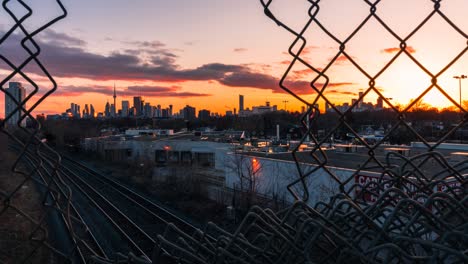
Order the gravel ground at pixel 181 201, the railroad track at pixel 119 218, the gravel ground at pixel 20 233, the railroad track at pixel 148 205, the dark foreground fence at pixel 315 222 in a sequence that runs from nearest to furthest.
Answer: the dark foreground fence at pixel 315 222
the gravel ground at pixel 20 233
the railroad track at pixel 119 218
the railroad track at pixel 148 205
the gravel ground at pixel 181 201

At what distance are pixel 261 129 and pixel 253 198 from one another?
41.3 m

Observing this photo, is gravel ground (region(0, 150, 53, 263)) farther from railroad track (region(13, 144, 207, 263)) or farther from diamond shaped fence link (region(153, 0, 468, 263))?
diamond shaped fence link (region(153, 0, 468, 263))

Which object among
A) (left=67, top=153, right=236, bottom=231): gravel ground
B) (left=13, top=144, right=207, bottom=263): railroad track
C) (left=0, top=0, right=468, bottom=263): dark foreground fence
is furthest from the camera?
(left=67, top=153, right=236, bottom=231): gravel ground

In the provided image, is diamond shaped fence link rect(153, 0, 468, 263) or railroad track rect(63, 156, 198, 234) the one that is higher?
diamond shaped fence link rect(153, 0, 468, 263)

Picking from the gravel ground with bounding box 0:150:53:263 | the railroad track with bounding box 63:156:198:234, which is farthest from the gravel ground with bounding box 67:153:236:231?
the gravel ground with bounding box 0:150:53:263

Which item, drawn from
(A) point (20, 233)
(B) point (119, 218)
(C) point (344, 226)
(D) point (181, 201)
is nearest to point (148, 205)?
(D) point (181, 201)

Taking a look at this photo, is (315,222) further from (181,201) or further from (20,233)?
(181,201)

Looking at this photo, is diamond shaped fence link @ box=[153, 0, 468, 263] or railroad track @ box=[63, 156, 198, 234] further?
railroad track @ box=[63, 156, 198, 234]

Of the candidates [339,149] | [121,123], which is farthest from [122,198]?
[121,123]

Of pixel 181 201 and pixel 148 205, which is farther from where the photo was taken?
pixel 181 201

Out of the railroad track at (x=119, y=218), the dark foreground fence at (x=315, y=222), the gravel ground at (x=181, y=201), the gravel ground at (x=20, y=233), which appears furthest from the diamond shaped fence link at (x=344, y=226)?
the gravel ground at (x=181, y=201)

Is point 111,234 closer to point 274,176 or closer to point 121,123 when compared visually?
point 274,176

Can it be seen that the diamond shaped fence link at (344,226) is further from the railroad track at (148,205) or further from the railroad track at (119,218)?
the railroad track at (148,205)

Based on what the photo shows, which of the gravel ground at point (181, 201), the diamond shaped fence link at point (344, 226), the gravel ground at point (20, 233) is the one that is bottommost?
the gravel ground at point (181, 201)
